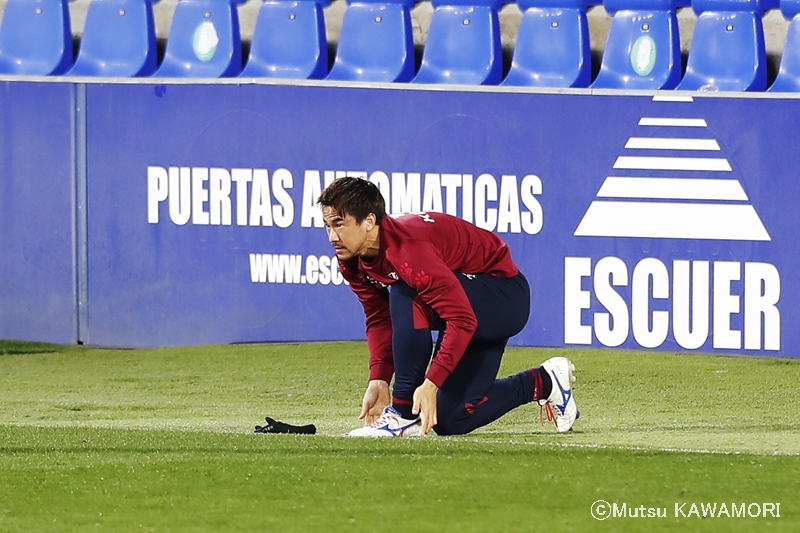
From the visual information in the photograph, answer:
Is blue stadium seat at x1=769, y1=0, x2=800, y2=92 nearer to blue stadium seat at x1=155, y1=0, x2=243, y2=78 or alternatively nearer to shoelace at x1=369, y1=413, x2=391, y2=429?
blue stadium seat at x1=155, y1=0, x2=243, y2=78

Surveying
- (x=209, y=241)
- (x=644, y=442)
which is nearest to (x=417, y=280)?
(x=644, y=442)

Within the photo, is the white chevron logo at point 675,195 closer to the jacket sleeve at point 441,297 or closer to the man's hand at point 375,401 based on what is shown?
the man's hand at point 375,401

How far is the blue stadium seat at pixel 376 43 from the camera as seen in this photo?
28.9 ft

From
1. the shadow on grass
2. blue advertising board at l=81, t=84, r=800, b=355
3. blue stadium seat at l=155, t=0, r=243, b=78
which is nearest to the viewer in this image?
blue advertising board at l=81, t=84, r=800, b=355

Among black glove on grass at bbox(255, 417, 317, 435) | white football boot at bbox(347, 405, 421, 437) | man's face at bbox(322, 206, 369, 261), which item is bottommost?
black glove on grass at bbox(255, 417, 317, 435)

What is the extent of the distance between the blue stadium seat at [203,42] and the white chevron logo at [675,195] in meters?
2.79

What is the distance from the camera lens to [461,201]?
7992mm

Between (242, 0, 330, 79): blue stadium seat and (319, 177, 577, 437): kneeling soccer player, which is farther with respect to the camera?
(242, 0, 330, 79): blue stadium seat

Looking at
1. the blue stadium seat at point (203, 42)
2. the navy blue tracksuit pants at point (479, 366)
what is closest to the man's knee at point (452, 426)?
the navy blue tracksuit pants at point (479, 366)

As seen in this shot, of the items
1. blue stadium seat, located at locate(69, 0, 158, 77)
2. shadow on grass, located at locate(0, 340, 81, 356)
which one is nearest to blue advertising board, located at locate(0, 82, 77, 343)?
shadow on grass, located at locate(0, 340, 81, 356)

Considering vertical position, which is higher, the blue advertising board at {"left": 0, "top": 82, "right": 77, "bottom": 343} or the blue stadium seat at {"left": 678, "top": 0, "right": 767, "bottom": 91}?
the blue stadium seat at {"left": 678, "top": 0, "right": 767, "bottom": 91}

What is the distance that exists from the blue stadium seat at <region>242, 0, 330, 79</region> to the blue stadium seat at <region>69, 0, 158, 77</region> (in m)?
0.73

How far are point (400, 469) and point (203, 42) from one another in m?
5.51

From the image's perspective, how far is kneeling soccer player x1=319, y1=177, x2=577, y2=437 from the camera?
4688mm
